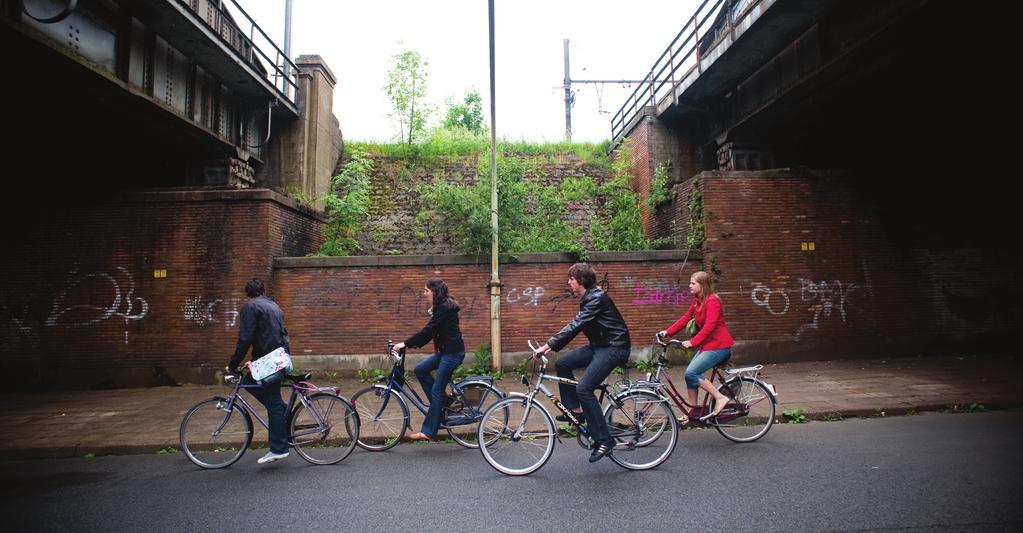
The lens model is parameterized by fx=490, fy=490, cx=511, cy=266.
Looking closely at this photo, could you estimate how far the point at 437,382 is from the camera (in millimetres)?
5711

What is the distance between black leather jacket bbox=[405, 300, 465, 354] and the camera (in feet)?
18.8

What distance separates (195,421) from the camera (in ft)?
17.7

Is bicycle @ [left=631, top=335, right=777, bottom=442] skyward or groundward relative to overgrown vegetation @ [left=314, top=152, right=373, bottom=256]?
groundward

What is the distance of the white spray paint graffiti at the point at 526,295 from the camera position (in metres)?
10.9

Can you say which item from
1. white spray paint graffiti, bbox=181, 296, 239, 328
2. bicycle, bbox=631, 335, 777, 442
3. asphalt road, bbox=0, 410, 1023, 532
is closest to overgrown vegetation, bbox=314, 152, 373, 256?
white spray paint graffiti, bbox=181, 296, 239, 328

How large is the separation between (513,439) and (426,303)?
6251 mm

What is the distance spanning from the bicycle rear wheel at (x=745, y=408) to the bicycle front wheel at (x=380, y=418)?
12.1 feet

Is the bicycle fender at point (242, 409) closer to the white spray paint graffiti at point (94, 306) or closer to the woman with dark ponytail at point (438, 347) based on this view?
the woman with dark ponytail at point (438, 347)

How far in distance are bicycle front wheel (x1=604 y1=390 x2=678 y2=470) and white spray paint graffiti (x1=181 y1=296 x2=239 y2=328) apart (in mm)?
8857

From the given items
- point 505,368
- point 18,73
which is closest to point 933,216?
point 505,368

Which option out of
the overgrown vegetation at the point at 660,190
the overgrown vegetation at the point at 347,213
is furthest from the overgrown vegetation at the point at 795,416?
the overgrown vegetation at the point at 347,213

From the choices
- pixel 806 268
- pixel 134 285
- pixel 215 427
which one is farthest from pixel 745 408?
pixel 134 285

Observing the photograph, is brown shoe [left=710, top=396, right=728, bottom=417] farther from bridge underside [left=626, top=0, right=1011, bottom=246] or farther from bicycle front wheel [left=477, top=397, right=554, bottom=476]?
bridge underside [left=626, top=0, right=1011, bottom=246]

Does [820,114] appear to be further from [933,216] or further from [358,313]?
[358,313]
